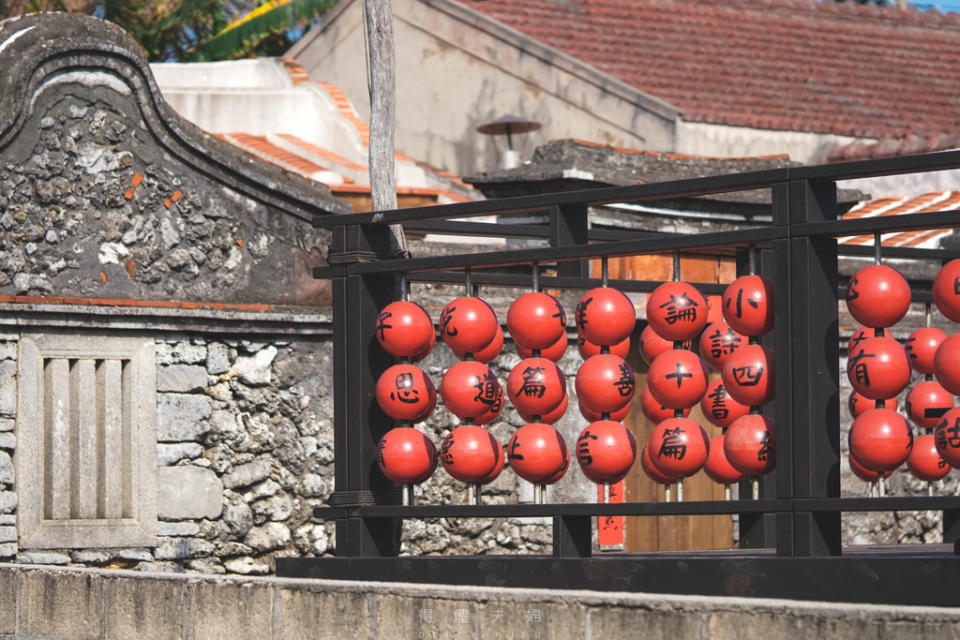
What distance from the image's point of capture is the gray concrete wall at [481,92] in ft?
67.2

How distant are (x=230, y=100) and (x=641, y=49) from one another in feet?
18.8

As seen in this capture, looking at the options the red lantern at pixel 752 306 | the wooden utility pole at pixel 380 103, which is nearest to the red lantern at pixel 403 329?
the red lantern at pixel 752 306

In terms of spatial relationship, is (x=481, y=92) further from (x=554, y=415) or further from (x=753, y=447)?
(x=753, y=447)

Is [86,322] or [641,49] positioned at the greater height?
[641,49]

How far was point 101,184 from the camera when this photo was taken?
36.9ft

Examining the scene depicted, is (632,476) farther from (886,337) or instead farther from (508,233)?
(886,337)

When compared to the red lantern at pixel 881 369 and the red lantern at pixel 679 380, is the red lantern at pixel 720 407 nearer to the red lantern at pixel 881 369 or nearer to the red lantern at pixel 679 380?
the red lantern at pixel 679 380

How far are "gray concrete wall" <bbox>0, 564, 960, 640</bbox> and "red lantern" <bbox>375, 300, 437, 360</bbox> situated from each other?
1116mm

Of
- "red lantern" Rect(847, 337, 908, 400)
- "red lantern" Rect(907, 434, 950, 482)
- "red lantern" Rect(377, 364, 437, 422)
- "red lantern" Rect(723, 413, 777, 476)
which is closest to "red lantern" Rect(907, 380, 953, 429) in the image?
"red lantern" Rect(907, 434, 950, 482)

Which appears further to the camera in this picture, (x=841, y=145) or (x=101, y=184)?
(x=841, y=145)

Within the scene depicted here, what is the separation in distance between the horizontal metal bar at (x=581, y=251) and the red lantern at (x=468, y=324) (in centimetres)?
19

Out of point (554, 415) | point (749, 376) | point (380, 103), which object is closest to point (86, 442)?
point (380, 103)

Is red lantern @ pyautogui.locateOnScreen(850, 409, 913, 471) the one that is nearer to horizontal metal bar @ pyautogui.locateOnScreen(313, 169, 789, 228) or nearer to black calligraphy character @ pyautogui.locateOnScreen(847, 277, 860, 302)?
black calligraphy character @ pyautogui.locateOnScreen(847, 277, 860, 302)

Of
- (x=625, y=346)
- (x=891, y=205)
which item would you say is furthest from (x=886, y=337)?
(x=891, y=205)
